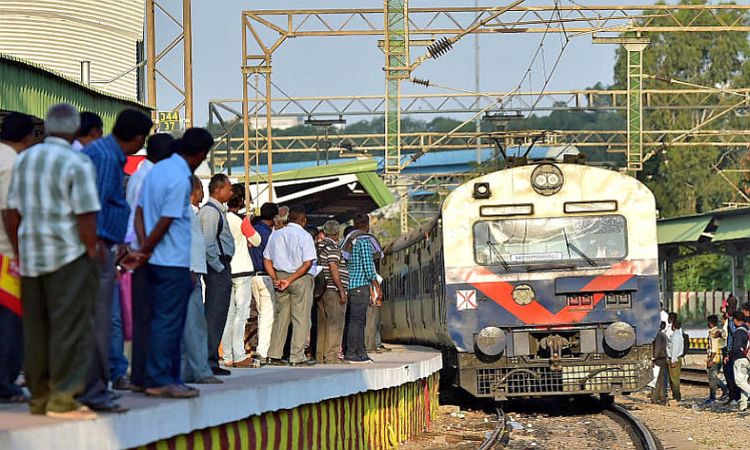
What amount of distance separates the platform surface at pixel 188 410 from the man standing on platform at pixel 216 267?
1.21 ft

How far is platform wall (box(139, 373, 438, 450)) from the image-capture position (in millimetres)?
8719

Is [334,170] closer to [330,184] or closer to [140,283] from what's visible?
[330,184]

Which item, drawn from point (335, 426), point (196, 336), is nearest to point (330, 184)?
point (335, 426)

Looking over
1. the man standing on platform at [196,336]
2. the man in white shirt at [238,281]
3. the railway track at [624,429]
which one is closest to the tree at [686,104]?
the railway track at [624,429]

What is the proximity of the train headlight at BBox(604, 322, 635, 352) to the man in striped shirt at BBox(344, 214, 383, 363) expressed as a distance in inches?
133

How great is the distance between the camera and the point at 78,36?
32.0 metres

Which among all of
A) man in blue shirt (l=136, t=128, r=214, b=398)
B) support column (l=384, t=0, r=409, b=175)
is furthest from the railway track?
support column (l=384, t=0, r=409, b=175)

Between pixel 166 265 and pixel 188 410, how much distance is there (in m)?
1.00

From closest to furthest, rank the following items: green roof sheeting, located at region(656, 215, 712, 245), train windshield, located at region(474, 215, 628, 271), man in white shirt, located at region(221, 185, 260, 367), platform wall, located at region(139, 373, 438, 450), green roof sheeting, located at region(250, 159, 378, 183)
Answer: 1. platform wall, located at region(139, 373, 438, 450)
2. man in white shirt, located at region(221, 185, 260, 367)
3. train windshield, located at region(474, 215, 628, 271)
4. green roof sheeting, located at region(250, 159, 378, 183)
5. green roof sheeting, located at region(656, 215, 712, 245)

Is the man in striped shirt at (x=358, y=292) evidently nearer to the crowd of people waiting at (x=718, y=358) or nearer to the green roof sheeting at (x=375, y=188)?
the crowd of people waiting at (x=718, y=358)

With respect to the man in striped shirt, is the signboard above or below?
above

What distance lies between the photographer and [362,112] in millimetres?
49250

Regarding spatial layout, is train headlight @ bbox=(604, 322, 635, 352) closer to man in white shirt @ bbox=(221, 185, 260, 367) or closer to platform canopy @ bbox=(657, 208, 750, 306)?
man in white shirt @ bbox=(221, 185, 260, 367)

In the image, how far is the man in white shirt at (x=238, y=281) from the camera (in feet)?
44.1
